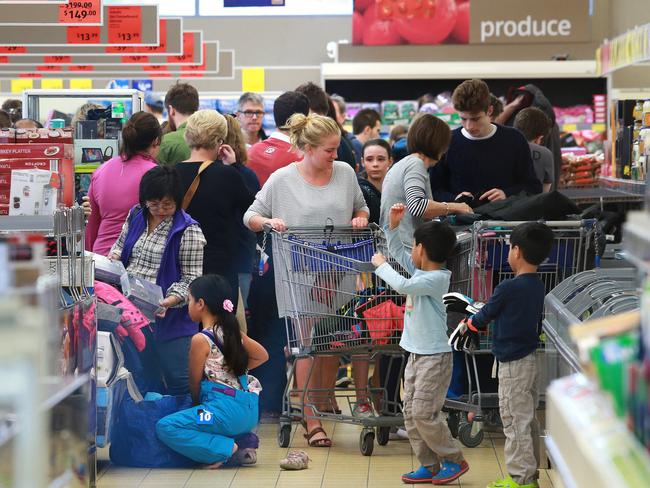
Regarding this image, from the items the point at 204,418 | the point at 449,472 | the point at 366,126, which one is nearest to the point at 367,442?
the point at 449,472

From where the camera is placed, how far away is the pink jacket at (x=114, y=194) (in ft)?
18.2

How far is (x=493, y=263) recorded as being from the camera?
4926 millimetres

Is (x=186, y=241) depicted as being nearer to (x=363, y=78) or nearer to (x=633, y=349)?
(x=633, y=349)

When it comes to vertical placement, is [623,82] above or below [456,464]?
above

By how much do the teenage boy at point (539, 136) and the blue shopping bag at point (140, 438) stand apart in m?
2.59

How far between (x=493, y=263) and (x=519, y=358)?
2.44ft

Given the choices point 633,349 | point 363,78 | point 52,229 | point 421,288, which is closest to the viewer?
point 633,349

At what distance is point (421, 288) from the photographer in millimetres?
4531

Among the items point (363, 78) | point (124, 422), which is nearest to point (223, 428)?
point (124, 422)

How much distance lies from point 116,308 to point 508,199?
1.79 metres

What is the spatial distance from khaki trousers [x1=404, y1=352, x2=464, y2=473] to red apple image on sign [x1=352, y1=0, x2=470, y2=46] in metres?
8.61

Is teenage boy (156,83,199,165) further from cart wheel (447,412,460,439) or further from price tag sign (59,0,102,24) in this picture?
cart wheel (447,412,460,439)

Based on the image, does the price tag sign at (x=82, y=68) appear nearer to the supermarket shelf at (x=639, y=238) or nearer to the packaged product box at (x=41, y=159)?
the packaged product box at (x=41, y=159)

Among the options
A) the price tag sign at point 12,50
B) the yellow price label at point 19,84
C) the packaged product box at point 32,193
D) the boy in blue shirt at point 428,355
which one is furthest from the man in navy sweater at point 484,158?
the yellow price label at point 19,84
